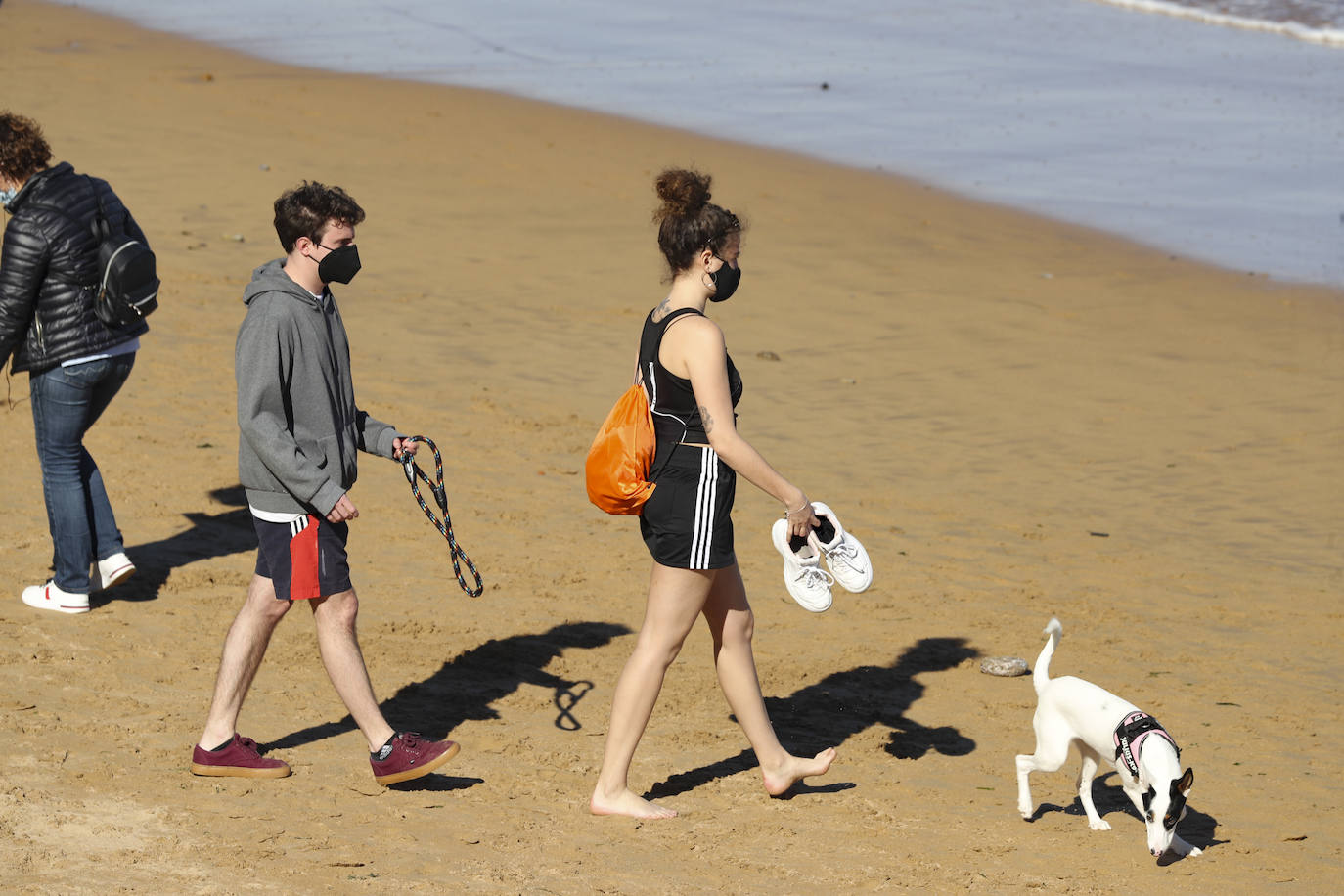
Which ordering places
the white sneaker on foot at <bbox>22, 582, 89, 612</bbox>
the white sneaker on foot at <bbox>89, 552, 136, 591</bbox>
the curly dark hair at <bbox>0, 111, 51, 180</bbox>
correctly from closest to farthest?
the curly dark hair at <bbox>0, 111, 51, 180</bbox> → the white sneaker on foot at <bbox>22, 582, 89, 612</bbox> → the white sneaker on foot at <bbox>89, 552, 136, 591</bbox>

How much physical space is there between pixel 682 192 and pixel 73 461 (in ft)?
10.2

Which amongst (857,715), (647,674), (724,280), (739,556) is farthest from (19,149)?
(857,715)

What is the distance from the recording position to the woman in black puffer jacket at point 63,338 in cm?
590

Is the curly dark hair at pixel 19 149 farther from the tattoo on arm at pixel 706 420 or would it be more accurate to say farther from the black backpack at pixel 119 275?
the tattoo on arm at pixel 706 420

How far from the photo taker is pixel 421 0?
91.8 feet

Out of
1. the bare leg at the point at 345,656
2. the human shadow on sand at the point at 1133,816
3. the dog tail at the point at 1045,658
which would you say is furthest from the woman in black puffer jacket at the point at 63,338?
the human shadow on sand at the point at 1133,816

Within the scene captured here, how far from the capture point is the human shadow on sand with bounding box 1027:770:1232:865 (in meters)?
4.95

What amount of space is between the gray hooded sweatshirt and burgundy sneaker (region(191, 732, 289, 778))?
83 centimetres

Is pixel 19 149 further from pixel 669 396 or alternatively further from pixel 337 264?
pixel 669 396

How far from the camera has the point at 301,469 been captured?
4625 mm

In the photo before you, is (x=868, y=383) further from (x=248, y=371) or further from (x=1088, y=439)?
(x=248, y=371)

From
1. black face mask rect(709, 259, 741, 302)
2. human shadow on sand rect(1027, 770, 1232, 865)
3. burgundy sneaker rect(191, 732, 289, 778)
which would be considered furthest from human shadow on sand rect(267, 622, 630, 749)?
black face mask rect(709, 259, 741, 302)

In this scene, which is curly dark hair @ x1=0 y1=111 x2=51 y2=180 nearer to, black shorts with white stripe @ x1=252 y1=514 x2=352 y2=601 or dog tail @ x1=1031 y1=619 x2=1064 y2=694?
black shorts with white stripe @ x1=252 y1=514 x2=352 y2=601

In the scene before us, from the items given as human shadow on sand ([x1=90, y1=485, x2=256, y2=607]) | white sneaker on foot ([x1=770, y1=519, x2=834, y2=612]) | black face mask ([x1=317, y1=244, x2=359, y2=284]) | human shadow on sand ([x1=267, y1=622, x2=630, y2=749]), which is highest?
black face mask ([x1=317, y1=244, x2=359, y2=284])
